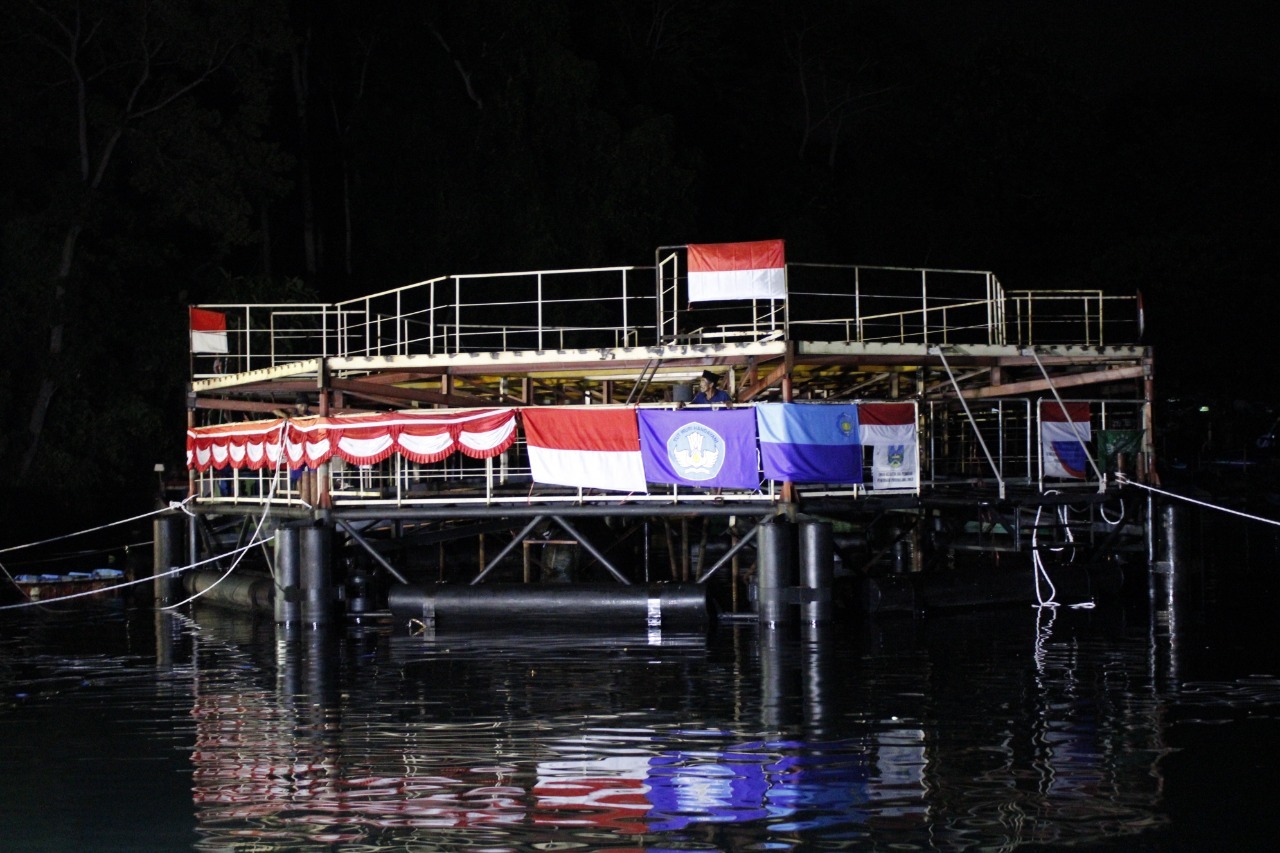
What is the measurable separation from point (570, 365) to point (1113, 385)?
49.8 feet

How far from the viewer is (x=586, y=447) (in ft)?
82.5

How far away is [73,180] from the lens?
4500 cm

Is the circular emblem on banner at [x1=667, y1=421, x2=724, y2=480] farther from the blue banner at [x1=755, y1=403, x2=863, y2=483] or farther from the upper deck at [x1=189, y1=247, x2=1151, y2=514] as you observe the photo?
the blue banner at [x1=755, y1=403, x2=863, y2=483]

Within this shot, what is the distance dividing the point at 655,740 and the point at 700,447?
10.3m

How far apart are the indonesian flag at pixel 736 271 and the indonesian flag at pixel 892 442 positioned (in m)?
3.31

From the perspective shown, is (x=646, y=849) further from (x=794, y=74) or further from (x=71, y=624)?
(x=794, y=74)

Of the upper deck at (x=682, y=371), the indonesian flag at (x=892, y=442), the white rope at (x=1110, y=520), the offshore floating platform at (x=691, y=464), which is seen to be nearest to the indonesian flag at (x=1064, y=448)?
the offshore floating platform at (x=691, y=464)

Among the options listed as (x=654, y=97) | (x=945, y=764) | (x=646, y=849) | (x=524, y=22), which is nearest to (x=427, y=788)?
(x=646, y=849)

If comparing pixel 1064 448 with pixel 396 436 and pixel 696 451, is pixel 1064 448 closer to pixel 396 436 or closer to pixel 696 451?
pixel 696 451

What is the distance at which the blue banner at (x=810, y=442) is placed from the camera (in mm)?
24234

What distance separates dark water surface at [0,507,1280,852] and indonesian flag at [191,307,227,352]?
32.4 feet

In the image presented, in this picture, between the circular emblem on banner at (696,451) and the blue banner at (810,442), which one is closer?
the blue banner at (810,442)

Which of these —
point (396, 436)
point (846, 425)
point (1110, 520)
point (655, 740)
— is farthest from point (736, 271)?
point (1110, 520)

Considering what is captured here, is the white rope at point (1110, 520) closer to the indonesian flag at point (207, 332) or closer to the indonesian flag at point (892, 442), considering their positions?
the indonesian flag at point (892, 442)
